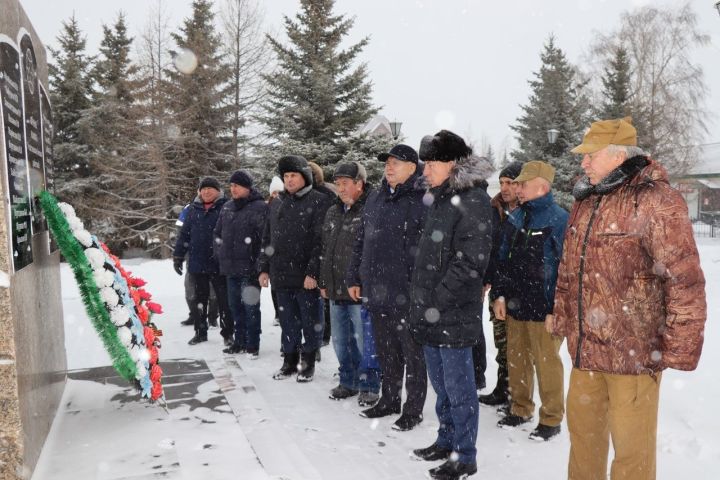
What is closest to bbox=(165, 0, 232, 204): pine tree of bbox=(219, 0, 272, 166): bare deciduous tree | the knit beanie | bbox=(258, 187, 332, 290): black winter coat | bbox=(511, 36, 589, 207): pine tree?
bbox=(219, 0, 272, 166): bare deciduous tree

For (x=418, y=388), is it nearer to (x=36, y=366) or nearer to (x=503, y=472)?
(x=503, y=472)

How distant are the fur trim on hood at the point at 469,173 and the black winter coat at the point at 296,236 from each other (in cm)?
231

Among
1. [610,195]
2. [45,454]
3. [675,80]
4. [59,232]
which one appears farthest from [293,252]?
[675,80]

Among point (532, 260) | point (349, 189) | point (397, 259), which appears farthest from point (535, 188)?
point (349, 189)

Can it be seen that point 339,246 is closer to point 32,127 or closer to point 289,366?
point 289,366

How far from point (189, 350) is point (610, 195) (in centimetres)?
531

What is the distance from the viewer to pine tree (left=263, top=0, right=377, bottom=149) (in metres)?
14.6

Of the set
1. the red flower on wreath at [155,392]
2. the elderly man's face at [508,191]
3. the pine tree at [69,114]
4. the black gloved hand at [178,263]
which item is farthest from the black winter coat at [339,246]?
the pine tree at [69,114]

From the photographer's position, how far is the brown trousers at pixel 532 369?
4.04 meters

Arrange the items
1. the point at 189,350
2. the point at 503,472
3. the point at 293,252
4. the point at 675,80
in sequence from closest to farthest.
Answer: the point at 503,472 → the point at 293,252 → the point at 189,350 → the point at 675,80

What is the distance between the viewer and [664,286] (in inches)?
100

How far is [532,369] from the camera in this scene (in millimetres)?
4332

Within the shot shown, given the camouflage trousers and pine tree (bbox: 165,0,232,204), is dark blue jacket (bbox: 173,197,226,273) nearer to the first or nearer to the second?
the camouflage trousers

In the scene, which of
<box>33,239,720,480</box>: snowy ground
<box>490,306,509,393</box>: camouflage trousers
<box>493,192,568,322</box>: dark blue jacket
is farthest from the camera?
<box>490,306,509,393</box>: camouflage trousers
